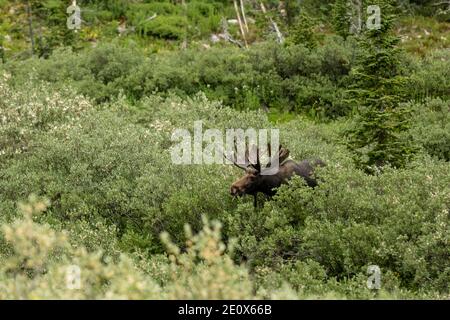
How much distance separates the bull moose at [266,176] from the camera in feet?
36.7

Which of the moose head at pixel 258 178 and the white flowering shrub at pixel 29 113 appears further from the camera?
the white flowering shrub at pixel 29 113

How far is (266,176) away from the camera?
11352mm

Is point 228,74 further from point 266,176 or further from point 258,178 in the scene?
point 258,178

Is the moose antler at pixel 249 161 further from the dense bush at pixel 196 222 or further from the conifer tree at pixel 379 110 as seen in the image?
the conifer tree at pixel 379 110

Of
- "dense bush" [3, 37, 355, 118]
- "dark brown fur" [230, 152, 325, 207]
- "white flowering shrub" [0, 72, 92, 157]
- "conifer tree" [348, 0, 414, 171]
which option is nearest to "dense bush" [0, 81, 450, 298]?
"white flowering shrub" [0, 72, 92, 157]

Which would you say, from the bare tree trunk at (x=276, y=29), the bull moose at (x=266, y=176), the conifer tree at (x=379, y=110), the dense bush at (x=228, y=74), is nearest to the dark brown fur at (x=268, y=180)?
the bull moose at (x=266, y=176)

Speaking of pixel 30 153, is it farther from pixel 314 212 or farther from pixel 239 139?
pixel 314 212

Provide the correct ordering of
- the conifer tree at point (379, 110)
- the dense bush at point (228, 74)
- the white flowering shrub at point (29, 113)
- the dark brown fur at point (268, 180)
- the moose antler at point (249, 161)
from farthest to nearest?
the dense bush at point (228, 74), the white flowering shrub at point (29, 113), the conifer tree at point (379, 110), the moose antler at point (249, 161), the dark brown fur at point (268, 180)

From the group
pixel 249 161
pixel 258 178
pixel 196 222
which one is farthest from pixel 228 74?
pixel 196 222

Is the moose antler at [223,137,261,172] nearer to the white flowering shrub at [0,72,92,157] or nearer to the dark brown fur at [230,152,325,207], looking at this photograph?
the dark brown fur at [230,152,325,207]

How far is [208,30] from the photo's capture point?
90.5 ft

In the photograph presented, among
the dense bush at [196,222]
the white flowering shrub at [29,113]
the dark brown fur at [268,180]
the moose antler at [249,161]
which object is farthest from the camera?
the white flowering shrub at [29,113]

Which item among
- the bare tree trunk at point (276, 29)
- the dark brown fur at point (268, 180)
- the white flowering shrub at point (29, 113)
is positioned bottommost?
the bare tree trunk at point (276, 29)

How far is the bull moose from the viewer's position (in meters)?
11.2
